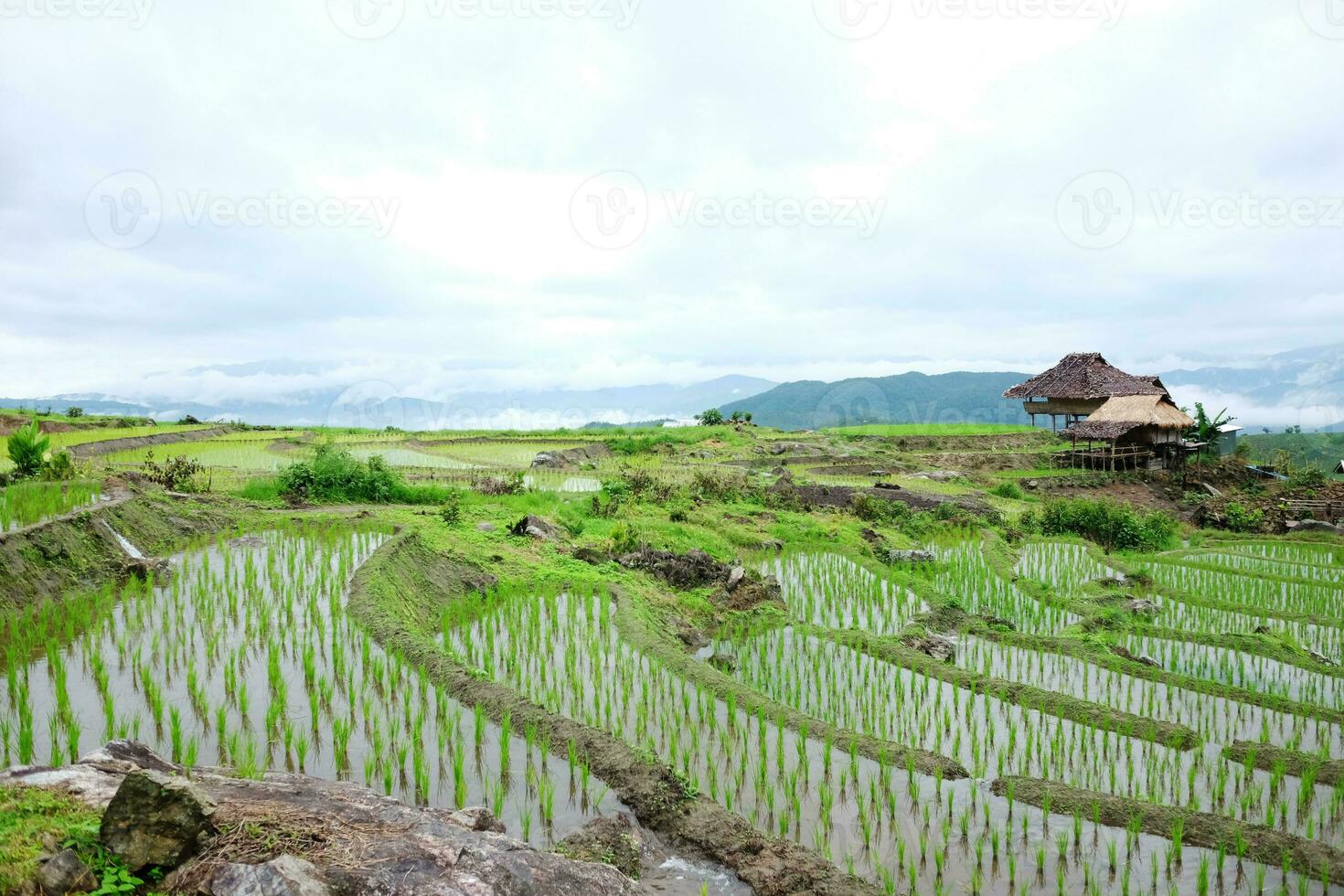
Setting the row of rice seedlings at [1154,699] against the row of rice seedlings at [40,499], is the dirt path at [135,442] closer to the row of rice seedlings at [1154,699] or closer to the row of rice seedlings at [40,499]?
the row of rice seedlings at [40,499]

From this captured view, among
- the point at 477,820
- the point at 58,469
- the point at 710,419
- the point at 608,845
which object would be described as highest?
the point at 710,419

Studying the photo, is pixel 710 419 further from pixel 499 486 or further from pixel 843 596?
pixel 843 596

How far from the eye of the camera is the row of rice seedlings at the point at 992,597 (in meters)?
9.14

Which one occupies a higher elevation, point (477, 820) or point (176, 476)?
point (176, 476)

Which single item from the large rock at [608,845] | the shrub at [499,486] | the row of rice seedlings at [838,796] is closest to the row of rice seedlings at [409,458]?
the shrub at [499,486]

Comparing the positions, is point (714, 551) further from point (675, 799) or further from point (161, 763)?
point (161, 763)

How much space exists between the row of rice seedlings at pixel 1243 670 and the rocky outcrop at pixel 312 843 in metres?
6.66

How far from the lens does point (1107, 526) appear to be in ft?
53.1

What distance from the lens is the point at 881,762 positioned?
5.07 meters

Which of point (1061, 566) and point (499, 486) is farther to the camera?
point (499, 486)

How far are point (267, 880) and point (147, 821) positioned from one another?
510 millimetres

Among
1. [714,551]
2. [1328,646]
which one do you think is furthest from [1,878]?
[1328,646]

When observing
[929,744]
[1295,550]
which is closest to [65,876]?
[929,744]

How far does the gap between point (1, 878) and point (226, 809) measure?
72cm
